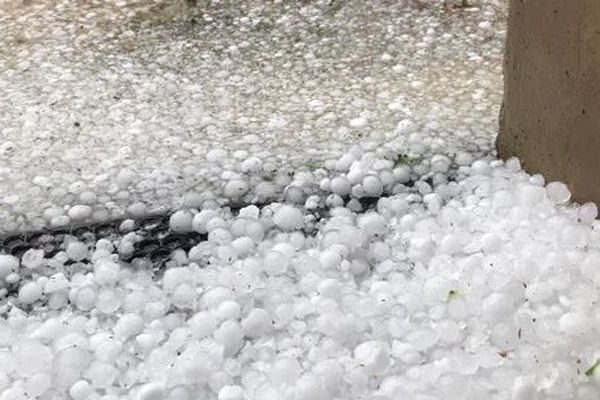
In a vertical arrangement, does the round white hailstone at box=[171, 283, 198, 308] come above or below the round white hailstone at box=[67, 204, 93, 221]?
below

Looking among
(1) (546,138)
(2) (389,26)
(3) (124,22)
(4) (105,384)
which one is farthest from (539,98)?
(3) (124,22)

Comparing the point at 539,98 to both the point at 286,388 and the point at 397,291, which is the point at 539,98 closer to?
the point at 397,291

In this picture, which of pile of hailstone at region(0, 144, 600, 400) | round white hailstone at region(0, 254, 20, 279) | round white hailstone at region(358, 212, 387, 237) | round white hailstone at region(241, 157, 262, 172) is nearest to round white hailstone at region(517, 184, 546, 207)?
pile of hailstone at region(0, 144, 600, 400)

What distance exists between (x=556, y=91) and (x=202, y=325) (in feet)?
2.01

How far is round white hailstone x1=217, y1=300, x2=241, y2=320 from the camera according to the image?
114cm

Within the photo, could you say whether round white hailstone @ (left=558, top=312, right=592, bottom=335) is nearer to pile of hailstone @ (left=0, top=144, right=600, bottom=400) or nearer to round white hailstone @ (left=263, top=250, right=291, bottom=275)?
pile of hailstone @ (left=0, top=144, right=600, bottom=400)

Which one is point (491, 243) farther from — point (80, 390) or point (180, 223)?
point (80, 390)

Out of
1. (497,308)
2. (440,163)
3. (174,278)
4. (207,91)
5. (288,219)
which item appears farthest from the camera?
(207,91)

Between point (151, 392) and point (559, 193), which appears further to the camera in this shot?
point (559, 193)

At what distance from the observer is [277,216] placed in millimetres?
1322

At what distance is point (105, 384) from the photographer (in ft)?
3.46

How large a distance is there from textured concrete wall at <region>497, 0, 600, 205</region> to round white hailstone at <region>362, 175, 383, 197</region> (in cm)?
23

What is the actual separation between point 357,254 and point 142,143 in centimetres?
47

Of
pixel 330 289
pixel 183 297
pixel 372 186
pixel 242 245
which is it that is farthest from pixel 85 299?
pixel 372 186
